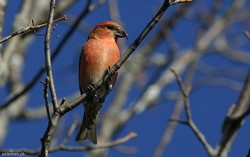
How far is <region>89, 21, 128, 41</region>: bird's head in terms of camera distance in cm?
611

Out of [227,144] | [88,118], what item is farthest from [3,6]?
[227,144]

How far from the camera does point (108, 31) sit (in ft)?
20.2

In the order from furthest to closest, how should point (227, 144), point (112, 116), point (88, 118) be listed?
1. point (112, 116)
2. point (88, 118)
3. point (227, 144)

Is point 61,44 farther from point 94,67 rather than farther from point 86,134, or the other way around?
point 86,134

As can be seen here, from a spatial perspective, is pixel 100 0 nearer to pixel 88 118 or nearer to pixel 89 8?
pixel 89 8

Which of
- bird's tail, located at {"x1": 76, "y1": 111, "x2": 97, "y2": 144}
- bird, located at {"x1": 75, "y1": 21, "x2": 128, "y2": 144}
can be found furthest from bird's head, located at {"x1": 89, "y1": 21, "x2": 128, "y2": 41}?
bird's tail, located at {"x1": 76, "y1": 111, "x2": 97, "y2": 144}

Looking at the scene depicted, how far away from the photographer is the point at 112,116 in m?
10.2

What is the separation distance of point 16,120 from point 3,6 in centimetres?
486

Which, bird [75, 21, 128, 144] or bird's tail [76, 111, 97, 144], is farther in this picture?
bird [75, 21, 128, 144]

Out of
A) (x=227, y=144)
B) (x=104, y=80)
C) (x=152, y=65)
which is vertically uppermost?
(x=104, y=80)

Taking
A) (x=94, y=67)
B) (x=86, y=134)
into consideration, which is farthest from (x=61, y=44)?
(x=86, y=134)

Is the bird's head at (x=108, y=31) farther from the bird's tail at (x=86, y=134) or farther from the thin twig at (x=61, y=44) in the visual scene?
the bird's tail at (x=86, y=134)

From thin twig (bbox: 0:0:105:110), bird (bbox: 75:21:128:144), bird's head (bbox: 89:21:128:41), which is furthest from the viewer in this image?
bird's head (bbox: 89:21:128:41)

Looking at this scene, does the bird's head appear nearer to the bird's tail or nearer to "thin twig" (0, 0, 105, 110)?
"thin twig" (0, 0, 105, 110)
